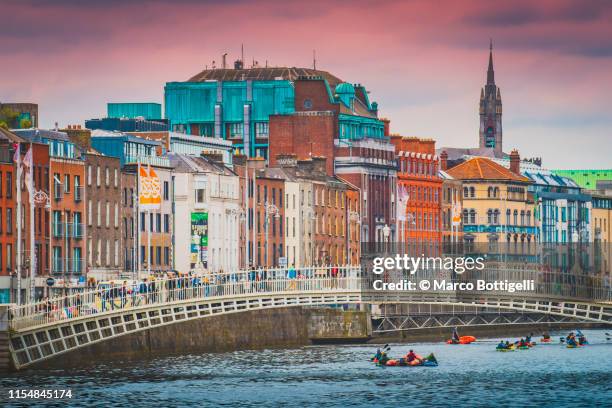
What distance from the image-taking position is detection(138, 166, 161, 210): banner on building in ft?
532

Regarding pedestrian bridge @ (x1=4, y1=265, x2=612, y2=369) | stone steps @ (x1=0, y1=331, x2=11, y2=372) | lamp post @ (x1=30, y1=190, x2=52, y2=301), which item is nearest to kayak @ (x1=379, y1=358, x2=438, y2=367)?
pedestrian bridge @ (x1=4, y1=265, x2=612, y2=369)

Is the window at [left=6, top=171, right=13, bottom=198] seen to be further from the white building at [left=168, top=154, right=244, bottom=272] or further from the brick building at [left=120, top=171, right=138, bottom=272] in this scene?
the white building at [left=168, top=154, right=244, bottom=272]

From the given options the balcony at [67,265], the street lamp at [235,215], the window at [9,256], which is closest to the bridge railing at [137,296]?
the window at [9,256]

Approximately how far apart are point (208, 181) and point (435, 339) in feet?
83.1

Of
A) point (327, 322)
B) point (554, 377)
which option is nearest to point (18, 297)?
point (554, 377)

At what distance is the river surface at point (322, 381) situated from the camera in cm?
12612

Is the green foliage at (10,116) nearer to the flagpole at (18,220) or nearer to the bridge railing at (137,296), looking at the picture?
the flagpole at (18,220)

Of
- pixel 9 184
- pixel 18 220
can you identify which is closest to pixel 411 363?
pixel 18 220

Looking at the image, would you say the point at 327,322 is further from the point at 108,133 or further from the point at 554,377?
the point at 554,377

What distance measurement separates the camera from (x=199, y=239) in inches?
7520

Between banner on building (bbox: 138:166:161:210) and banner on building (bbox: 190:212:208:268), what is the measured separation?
27104mm

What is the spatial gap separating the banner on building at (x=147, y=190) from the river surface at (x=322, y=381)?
11903 mm

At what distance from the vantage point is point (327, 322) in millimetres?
184500

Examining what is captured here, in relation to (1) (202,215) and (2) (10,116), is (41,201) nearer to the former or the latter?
(2) (10,116)
